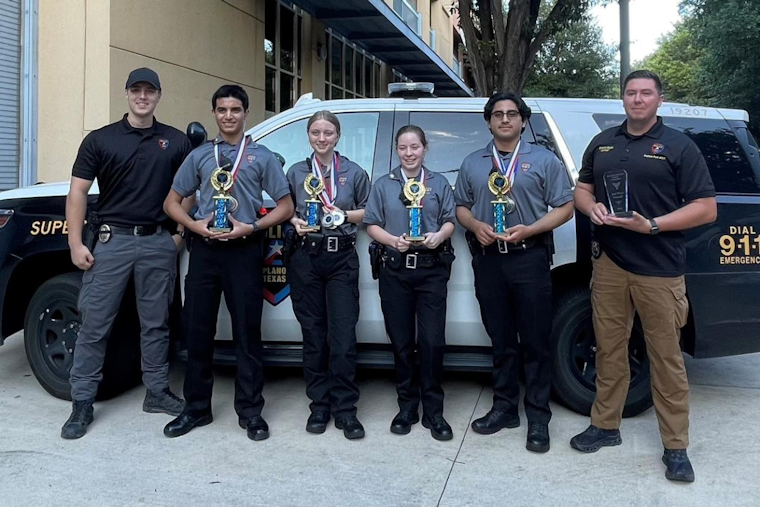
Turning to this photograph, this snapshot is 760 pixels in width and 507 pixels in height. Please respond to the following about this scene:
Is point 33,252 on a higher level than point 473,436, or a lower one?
higher

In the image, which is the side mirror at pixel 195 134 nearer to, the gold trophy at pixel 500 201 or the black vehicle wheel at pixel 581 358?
the gold trophy at pixel 500 201

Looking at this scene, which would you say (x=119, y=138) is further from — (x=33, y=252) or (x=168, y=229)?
(x=33, y=252)

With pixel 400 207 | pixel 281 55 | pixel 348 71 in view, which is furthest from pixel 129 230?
pixel 348 71

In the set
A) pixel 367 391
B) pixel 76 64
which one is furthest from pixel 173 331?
pixel 76 64

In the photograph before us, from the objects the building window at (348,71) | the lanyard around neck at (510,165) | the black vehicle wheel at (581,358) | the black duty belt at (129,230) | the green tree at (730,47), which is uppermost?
the green tree at (730,47)

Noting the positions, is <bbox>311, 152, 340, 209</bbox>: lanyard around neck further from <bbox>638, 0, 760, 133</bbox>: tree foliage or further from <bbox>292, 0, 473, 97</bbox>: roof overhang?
<bbox>638, 0, 760, 133</bbox>: tree foliage

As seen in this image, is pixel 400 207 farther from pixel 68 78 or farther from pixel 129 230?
pixel 68 78

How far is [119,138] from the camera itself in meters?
3.89

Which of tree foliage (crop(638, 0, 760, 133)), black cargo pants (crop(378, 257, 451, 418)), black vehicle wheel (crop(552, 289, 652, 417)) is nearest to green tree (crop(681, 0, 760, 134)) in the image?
tree foliage (crop(638, 0, 760, 133))

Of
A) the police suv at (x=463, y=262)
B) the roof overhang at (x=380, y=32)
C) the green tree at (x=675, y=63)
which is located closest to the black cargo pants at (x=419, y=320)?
the police suv at (x=463, y=262)

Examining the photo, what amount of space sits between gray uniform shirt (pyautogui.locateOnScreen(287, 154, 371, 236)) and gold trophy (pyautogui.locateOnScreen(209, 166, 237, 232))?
366 millimetres

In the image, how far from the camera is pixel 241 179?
369 centimetres

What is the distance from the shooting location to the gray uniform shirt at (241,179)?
368 cm

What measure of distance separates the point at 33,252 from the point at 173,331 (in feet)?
3.38
